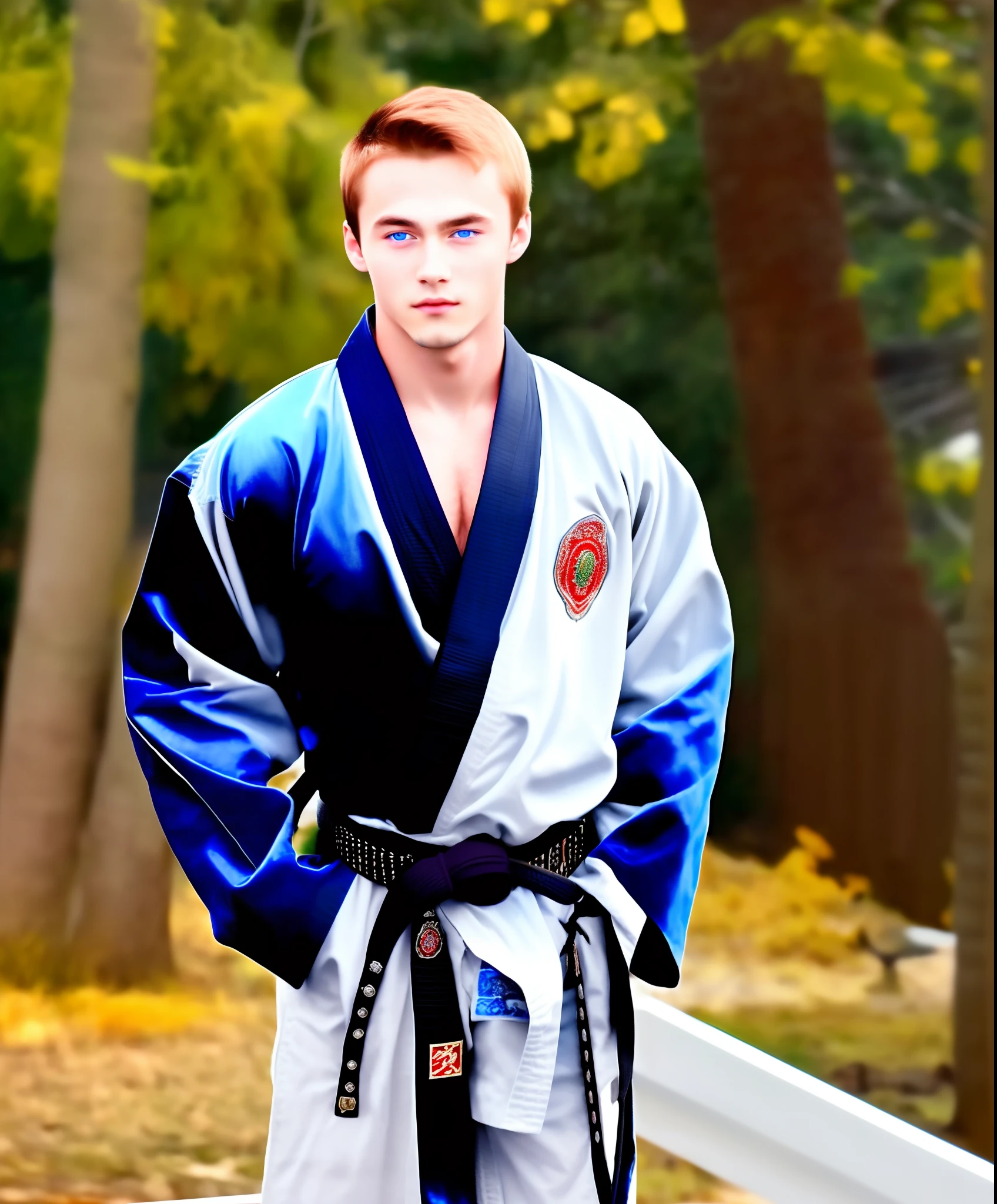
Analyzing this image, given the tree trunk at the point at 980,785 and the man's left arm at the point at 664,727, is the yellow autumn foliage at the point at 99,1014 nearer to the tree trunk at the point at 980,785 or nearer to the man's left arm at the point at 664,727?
the tree trunk at the point at 980,785

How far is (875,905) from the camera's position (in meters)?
3.81

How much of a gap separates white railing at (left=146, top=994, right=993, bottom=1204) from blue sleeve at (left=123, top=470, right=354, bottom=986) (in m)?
0.90

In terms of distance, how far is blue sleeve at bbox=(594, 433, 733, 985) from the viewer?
141cm

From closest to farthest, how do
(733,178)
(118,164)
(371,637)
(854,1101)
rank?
(371,637) → (854,1101) → (118,164) → (733,178)

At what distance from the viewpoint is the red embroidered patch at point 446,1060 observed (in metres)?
1.30

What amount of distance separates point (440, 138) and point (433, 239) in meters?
0.09

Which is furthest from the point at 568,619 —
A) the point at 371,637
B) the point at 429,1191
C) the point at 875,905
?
the point at 875,905

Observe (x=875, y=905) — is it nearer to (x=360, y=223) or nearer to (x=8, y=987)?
(x=8, y=987)

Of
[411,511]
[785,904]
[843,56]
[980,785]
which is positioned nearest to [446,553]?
[411,511]

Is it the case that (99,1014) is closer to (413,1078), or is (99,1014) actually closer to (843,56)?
(413,1078)

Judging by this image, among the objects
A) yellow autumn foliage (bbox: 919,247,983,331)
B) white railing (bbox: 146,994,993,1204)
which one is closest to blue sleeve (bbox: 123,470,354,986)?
white railing (bbox: 146,994,993,1204)

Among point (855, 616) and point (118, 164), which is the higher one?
point (118, 164)

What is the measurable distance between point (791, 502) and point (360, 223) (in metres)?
2.52

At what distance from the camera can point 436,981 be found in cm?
131
